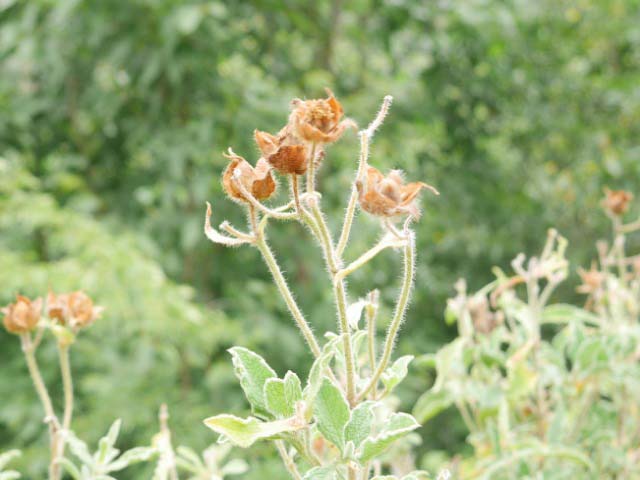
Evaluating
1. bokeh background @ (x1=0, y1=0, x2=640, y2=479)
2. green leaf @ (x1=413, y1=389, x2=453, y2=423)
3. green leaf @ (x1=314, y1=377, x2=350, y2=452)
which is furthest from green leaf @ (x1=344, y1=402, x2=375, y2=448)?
bokeh background @ (x1=0, y1=0, x2=640, y2=479)

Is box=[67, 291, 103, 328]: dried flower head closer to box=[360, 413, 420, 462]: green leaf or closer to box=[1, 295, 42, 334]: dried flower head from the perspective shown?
box=[1, 295, 42, 334]: dried flower head

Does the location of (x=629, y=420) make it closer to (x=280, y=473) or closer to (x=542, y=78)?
(x=280, y=473)

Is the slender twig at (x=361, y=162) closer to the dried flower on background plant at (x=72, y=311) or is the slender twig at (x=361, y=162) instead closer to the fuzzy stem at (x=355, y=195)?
the fuzzy stem at (x=355, y=195)

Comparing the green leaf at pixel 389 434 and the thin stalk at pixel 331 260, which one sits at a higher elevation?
the thin stalk at pixel 331 260

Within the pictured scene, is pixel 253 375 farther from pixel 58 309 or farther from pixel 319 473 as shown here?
pixel 58 309

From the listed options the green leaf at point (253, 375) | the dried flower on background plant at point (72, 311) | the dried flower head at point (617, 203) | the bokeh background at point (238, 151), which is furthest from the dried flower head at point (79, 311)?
the bokeh background at point (238, 151)

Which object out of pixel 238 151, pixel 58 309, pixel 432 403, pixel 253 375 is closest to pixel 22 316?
pixel 58 309

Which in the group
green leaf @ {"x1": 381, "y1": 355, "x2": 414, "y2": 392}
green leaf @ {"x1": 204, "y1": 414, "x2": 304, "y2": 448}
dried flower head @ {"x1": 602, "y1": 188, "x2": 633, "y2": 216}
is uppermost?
dried flower head @ {"x1": 602, "y1": 188, "x2": 633, "y2": 216}
